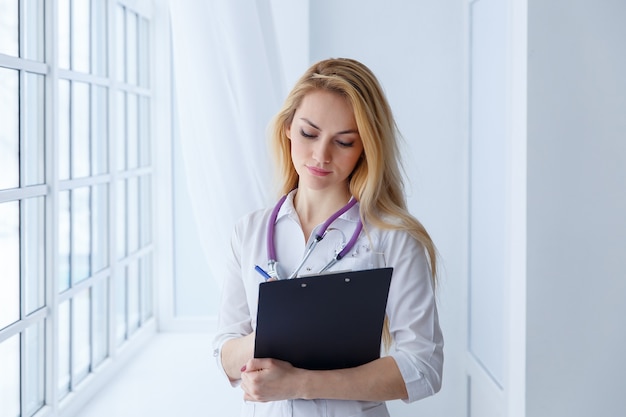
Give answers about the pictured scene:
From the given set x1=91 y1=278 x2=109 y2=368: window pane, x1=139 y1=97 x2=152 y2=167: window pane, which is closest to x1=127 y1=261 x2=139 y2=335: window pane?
x1=91 y1=278 x2=109 y2=368: window pane

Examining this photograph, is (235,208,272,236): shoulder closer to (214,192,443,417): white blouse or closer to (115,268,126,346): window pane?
(214,192,443,417): white blouse

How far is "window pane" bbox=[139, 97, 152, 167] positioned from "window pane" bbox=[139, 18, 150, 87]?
9 centimetres

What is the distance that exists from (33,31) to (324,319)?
125cm

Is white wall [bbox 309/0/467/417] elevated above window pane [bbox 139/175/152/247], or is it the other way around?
white wall [bbox 309/0/467/417]

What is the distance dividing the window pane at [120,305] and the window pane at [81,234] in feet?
1.18

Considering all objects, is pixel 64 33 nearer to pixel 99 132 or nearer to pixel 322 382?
pixel 99 132

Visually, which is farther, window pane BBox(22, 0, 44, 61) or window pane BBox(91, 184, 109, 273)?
window pane BBox(91, 184, 109, 273)

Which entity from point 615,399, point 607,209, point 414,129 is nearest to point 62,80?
point 414,129

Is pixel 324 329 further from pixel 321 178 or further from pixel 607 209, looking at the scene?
pixel 607 209

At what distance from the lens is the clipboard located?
1.26 meters

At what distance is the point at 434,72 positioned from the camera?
9.78ft

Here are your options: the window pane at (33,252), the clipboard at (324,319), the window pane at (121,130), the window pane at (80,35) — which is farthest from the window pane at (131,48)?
the clipboard at (324,319)

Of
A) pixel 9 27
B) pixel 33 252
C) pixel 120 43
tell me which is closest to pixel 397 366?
pixel 33 252

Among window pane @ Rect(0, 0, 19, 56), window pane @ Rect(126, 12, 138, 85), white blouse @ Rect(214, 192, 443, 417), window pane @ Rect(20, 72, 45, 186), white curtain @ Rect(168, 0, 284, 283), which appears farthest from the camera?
window pane @ Rect(126, 12, 138, 85)
